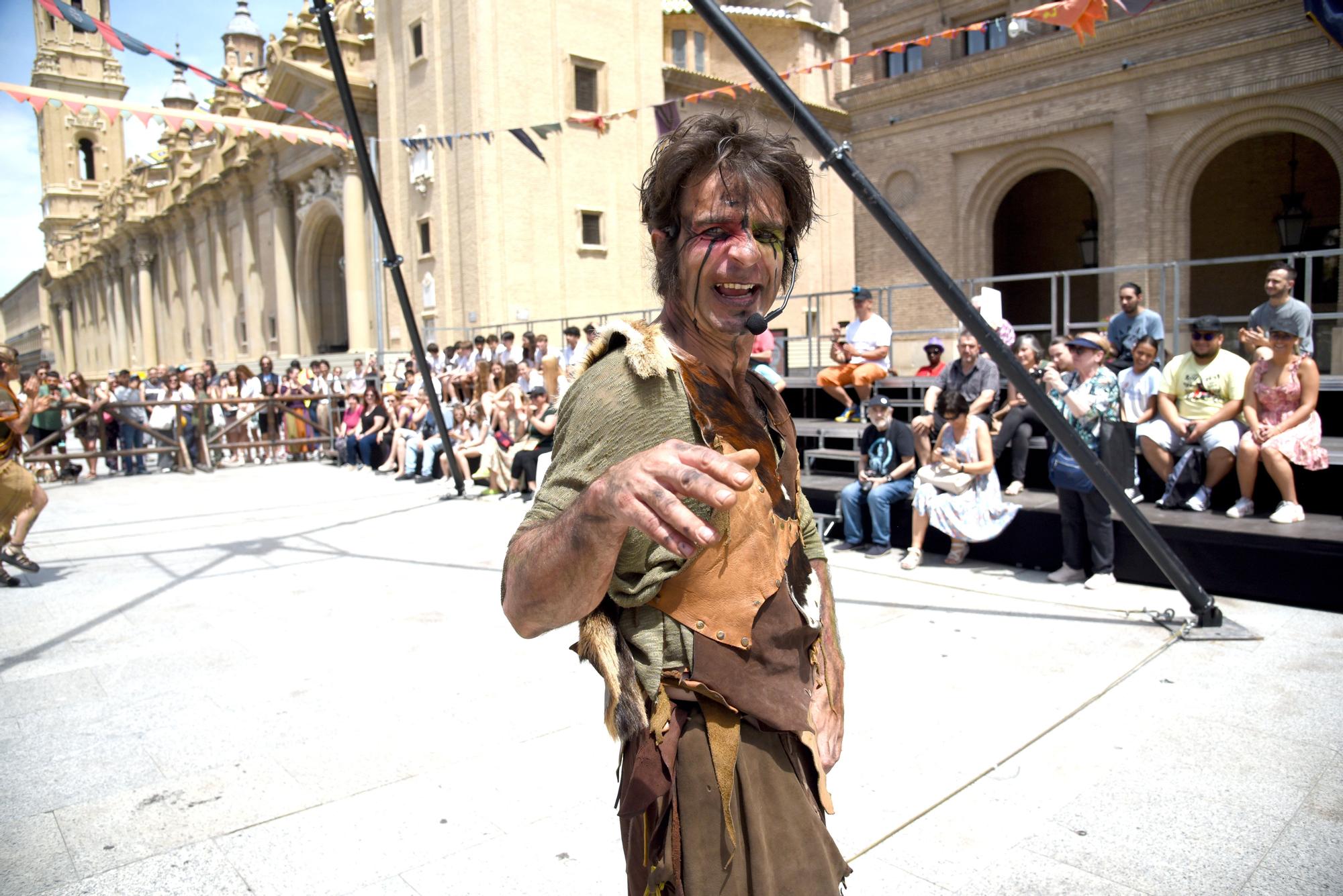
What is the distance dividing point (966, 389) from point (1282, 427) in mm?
2564

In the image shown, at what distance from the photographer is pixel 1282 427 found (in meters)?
6.60

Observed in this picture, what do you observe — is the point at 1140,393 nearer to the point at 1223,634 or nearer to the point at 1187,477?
the point at 1187,477

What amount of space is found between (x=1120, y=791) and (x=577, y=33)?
76.5 feet

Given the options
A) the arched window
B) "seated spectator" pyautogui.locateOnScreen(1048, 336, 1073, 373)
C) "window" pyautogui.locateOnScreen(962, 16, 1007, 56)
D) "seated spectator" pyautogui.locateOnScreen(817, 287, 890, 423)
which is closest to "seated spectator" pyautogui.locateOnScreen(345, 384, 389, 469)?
"seated spectator" pyautogui.locateOnScreen(817, 287, 890, 423)

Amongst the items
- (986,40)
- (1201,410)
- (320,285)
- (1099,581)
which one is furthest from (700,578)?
(320,285)

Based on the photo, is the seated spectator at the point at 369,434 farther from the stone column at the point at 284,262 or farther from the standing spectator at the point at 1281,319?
the stone column at the point at 284,262

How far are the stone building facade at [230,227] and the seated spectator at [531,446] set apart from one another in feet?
19.8

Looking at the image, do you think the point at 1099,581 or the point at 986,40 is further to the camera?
the point at 986,40

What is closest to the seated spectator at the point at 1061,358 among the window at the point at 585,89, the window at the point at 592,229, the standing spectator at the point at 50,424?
the standing spectator at the point at 50,424

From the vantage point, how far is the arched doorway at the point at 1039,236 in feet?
71.2

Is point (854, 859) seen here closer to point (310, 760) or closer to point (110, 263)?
point (310, 760)

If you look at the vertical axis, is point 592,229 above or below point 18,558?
above

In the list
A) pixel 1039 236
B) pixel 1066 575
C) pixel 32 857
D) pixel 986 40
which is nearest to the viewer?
pixel 32 857

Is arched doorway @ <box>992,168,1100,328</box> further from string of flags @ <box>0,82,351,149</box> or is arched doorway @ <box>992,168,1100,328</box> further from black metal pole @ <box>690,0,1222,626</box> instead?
black metal pole @ <box>690,0,1222,626</box>
